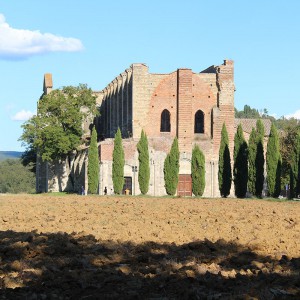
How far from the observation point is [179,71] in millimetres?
58656

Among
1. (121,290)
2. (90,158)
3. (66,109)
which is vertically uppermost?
(66,109)

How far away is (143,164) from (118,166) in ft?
6.31

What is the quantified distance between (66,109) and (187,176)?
1374cm

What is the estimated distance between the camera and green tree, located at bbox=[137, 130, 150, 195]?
53.1 m

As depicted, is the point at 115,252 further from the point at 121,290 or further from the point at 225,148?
the point at 225,148

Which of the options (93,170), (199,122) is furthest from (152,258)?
(199,122)

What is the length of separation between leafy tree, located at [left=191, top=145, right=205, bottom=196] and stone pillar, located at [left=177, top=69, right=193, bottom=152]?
483 centimetres

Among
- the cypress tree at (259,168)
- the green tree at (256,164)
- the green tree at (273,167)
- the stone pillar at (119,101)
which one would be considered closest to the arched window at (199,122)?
the stone pillar at (119,101)

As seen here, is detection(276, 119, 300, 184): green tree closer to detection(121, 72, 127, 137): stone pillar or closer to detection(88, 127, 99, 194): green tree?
detection(121, 72, 127, 137): stone pillar

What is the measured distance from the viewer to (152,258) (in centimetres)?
1393

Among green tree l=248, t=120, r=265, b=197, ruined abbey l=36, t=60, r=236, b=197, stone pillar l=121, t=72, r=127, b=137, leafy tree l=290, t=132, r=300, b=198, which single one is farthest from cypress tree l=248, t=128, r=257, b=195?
stone pillar l=121, t=72, r=127, b=137

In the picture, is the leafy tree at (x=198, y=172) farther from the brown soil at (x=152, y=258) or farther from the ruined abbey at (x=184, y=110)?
the brown soil at (x=152, y=258)

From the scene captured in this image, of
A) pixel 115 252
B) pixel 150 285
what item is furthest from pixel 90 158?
pixel 150 285

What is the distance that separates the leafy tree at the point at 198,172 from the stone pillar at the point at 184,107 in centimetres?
483
